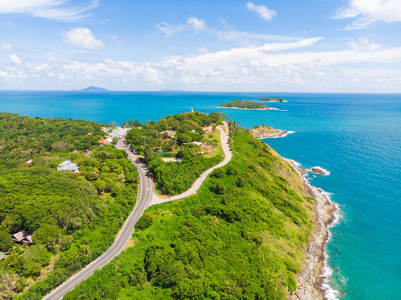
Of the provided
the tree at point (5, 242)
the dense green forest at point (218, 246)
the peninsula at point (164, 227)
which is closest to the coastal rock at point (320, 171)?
the peninsula at point (164, 227)

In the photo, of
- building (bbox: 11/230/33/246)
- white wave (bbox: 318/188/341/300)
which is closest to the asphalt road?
building (bbox: 11/230/33/246)

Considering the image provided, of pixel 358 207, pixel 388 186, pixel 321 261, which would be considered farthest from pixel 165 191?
pixel 388 186

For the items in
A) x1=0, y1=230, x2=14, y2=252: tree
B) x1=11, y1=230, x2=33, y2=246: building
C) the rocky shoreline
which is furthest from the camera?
the rocky shoreline

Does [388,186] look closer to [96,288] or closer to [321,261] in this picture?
[321,261]

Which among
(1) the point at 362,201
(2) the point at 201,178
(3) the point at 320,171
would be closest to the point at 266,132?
(3) the point at 320,171

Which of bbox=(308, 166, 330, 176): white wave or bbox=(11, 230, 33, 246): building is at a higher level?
bbox=(11, 230, 33, 246): building

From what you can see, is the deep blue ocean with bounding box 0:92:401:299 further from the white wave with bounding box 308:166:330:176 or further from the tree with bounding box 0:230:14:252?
the tree with bounding box 0:230:14:252

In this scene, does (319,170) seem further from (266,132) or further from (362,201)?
(266,132)
